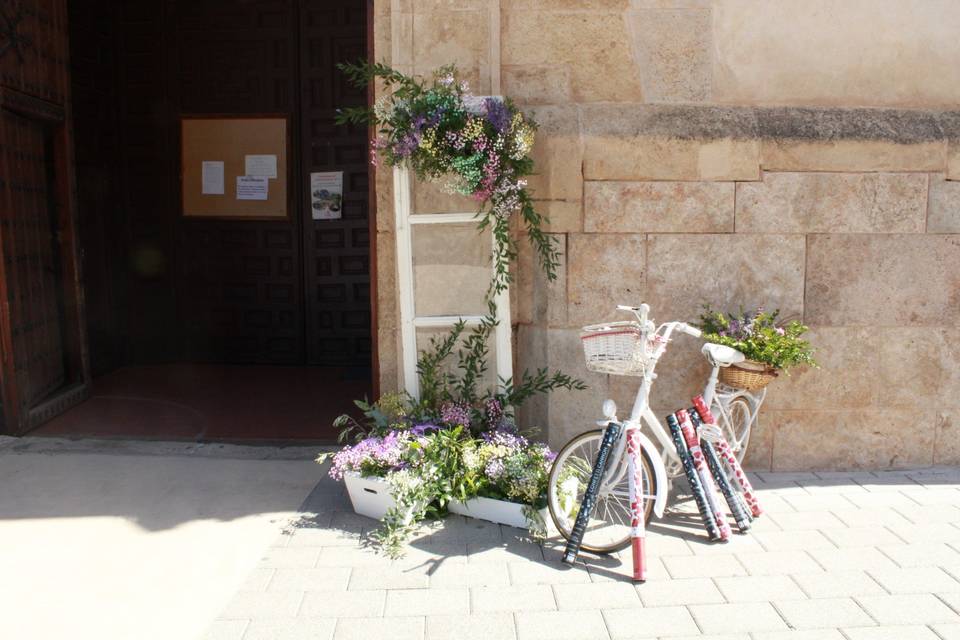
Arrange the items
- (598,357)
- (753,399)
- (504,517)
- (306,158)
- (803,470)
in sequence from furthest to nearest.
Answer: (306,158) < (803,470) < (753,399) < (504,517) < (598,357)

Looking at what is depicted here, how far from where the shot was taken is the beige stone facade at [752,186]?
14.7 feet

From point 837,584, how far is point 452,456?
1.79 meters

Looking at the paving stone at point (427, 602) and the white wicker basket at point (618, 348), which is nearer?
the paving stone at point (427, 602)

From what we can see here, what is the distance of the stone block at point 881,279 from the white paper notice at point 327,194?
4.31 meters

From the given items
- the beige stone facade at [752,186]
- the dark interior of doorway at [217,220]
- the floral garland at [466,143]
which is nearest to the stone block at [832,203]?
the beige stone facade at [752,186]

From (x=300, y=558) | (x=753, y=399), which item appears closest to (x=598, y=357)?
(x=753, y=399)

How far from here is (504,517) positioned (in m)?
3.93

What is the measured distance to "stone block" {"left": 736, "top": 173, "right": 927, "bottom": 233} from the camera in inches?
178

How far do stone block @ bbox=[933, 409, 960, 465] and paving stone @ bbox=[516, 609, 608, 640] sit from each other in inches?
108

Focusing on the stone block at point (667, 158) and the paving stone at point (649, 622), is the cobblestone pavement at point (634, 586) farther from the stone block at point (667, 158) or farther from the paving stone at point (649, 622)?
the stone block at point (667, 158)

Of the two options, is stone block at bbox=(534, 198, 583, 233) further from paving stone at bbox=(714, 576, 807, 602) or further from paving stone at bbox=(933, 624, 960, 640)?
paving stone at bbox=(933, 624, 960, 640)

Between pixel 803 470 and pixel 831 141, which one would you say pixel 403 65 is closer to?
pixel 831 141

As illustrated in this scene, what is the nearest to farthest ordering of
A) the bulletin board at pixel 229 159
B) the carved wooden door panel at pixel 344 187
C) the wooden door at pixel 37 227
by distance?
the wooden door at pixel 37 227, the carved wooden door panel at pixel 344 187, the bulletin board at pixel 229 159

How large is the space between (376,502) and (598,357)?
4.42 ft
